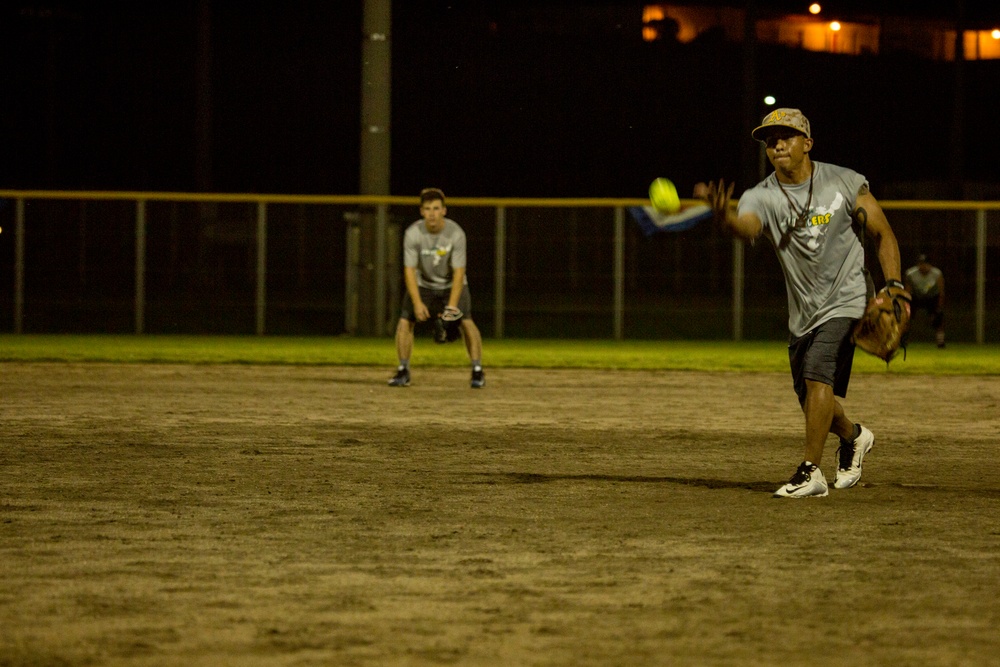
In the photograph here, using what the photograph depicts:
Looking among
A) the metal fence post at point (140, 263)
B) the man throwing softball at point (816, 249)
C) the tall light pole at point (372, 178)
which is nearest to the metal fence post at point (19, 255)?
the metal fence post at point (140, 263)

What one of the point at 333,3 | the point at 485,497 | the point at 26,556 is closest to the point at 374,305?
the point at 485,497

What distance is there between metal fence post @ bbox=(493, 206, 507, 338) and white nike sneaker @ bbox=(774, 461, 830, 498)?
54.5ft

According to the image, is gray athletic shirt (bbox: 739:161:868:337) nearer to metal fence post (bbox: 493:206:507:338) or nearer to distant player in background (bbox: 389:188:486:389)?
distant player in background (bbox: 389:188:486:389)

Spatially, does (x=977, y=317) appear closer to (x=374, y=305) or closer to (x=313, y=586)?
(x=374, y=305)

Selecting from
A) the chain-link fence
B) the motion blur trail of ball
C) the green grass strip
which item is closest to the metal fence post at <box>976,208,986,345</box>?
the chain-link fence

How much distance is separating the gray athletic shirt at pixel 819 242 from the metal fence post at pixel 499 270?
1646 cm

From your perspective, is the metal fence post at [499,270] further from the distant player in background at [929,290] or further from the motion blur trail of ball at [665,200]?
the motion blur trail of ball at [665,200]

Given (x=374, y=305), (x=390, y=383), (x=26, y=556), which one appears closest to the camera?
(x=26, y=556)

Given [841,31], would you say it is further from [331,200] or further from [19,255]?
[19,255]

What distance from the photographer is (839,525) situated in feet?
25.1

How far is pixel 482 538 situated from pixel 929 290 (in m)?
16.9

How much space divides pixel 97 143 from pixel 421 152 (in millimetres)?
12410

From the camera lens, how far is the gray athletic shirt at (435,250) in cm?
1590

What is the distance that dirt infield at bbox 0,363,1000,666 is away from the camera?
17.1 ft
